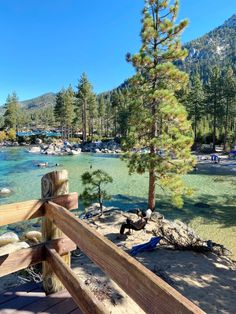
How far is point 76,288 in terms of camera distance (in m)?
2.14

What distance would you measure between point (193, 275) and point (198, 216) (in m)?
7.87

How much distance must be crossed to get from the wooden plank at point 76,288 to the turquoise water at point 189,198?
968 cm

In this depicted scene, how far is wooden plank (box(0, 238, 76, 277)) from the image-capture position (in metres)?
2.51

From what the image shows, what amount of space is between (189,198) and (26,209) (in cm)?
1716

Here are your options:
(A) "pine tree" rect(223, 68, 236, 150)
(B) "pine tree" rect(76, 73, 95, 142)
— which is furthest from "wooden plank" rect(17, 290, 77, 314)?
(B) "pine tree" rect(76, 73, 95, 142)

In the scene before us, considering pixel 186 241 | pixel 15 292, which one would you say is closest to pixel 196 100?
pixel 186 241

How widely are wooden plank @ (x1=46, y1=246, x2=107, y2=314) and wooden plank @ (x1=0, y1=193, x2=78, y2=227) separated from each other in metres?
0.43

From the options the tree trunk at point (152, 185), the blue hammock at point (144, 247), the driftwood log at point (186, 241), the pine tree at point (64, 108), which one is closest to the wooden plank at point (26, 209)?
the blue hammock at point (144, 247)

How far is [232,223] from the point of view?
13469 mm

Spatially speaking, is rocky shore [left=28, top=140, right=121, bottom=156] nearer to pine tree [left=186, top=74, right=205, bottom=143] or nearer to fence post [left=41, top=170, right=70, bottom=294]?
pine tree [left=186, top=74, right=205, bottom=143]

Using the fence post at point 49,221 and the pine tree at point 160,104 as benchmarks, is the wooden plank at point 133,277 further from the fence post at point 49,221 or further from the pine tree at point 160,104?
the pine tree at point 160,104

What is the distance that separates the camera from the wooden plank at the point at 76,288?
1.84 m

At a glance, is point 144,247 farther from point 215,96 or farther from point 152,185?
point 215,96

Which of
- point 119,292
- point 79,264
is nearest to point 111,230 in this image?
point 79,264
